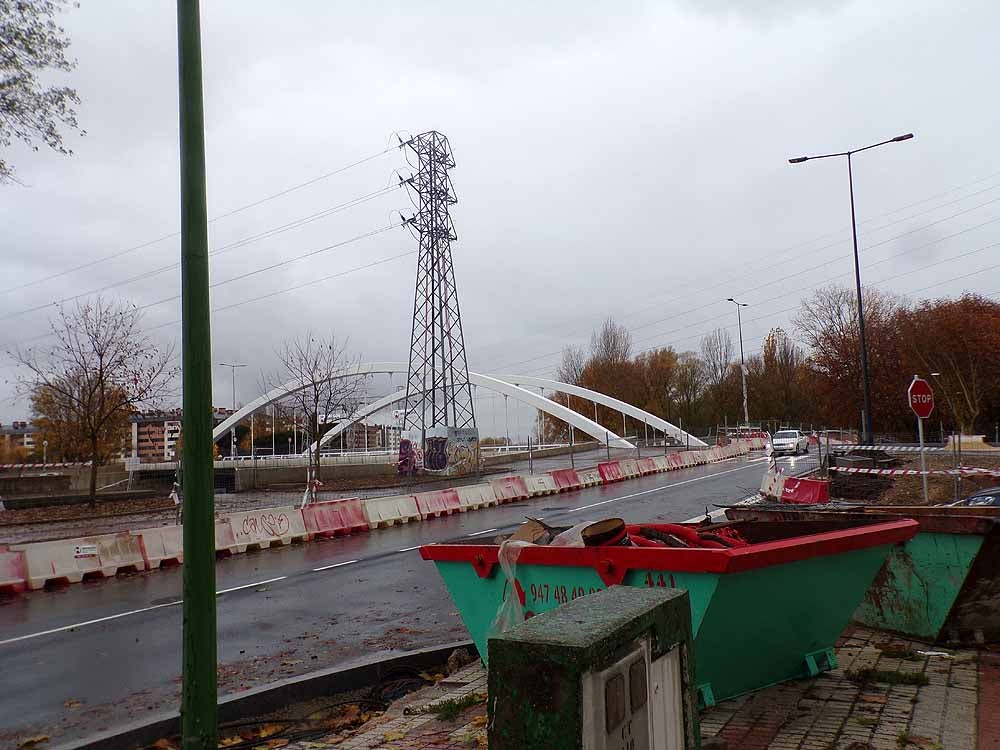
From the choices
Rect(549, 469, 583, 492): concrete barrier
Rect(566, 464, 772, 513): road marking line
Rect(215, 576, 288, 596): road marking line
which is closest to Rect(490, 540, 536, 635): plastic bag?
Rect(215, 576, 288, 596): road marking line

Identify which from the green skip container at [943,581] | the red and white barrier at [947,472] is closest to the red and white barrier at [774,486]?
the red and white barrier at [947,472]

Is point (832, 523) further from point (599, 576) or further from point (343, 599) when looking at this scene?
point (343, 599)

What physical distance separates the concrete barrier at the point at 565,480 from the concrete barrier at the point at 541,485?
0.32m

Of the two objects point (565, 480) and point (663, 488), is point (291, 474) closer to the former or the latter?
point (565, 480)

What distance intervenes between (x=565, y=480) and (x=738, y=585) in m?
26.1

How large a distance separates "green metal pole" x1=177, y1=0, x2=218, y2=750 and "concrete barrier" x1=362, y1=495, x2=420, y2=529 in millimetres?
15903

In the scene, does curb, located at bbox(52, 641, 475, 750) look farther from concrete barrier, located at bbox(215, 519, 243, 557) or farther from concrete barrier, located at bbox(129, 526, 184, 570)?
concrete barrier, located at bbox(215, 519, 243, 557)

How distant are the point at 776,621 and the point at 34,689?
6.48 m

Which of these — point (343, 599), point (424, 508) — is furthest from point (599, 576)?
point (424, 508)

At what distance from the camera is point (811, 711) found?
5355 mm

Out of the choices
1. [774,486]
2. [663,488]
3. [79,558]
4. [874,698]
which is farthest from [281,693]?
[663,488]

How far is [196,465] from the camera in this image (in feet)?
14.1

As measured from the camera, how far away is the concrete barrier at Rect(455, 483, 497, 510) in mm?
24244

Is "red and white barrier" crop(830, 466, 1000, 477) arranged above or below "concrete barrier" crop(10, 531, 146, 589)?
above
